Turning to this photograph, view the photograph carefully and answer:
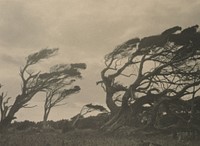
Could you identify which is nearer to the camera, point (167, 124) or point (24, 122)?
point (167, 124)

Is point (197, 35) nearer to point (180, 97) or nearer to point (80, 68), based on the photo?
point (180, 97)

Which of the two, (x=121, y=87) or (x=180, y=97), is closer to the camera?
(x=180, y=97)

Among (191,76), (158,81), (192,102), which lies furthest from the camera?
(158,81)

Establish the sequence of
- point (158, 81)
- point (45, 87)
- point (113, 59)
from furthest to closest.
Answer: point (45, 87) → point (113, 59) → point (158, 81)

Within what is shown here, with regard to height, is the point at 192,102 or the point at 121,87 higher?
the point at 121,87

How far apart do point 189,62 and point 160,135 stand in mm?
4935

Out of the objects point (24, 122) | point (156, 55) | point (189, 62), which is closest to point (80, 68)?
point (24, 122)

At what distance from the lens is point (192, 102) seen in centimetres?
2228

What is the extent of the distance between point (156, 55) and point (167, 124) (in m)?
4.57

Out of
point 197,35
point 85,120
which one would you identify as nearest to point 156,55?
point 197,35

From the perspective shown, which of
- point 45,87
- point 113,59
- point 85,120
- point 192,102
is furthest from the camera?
point 45,87

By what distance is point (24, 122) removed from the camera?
34.0 m

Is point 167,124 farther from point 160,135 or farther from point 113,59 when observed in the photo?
point 113,59

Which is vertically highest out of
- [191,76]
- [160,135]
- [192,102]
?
[191,76]
